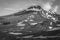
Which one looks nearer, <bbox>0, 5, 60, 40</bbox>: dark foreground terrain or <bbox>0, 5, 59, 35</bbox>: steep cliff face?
<bbox>0, 5, 60, 40</bbox>: dark foreground terrain

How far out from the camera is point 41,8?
6.47 meters

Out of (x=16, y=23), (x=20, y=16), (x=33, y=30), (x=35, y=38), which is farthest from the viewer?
(x=20, y=16)

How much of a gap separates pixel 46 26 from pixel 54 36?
0.78 metres

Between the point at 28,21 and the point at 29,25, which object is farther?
the point at 28,21

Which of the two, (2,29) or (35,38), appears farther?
(2,29)

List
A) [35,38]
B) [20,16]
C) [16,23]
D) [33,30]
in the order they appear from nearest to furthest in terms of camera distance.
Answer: [35,38]
[33,30]
[16,23]
[20,16]

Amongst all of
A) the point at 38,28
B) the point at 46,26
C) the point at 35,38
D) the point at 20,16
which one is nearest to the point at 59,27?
the point at 46,26

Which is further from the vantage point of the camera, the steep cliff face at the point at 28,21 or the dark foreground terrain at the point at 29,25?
the steep cliff face at the point at 28,21

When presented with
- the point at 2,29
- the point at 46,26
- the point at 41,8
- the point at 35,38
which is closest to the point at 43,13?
the point at 41,8

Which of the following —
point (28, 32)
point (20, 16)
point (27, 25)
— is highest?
point (20, 16)

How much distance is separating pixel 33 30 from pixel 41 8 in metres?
1.73

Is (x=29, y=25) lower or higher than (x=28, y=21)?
lower

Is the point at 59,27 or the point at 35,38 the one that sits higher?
the point at 59,27

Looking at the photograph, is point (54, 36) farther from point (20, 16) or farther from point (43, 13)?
point (20, 16)
